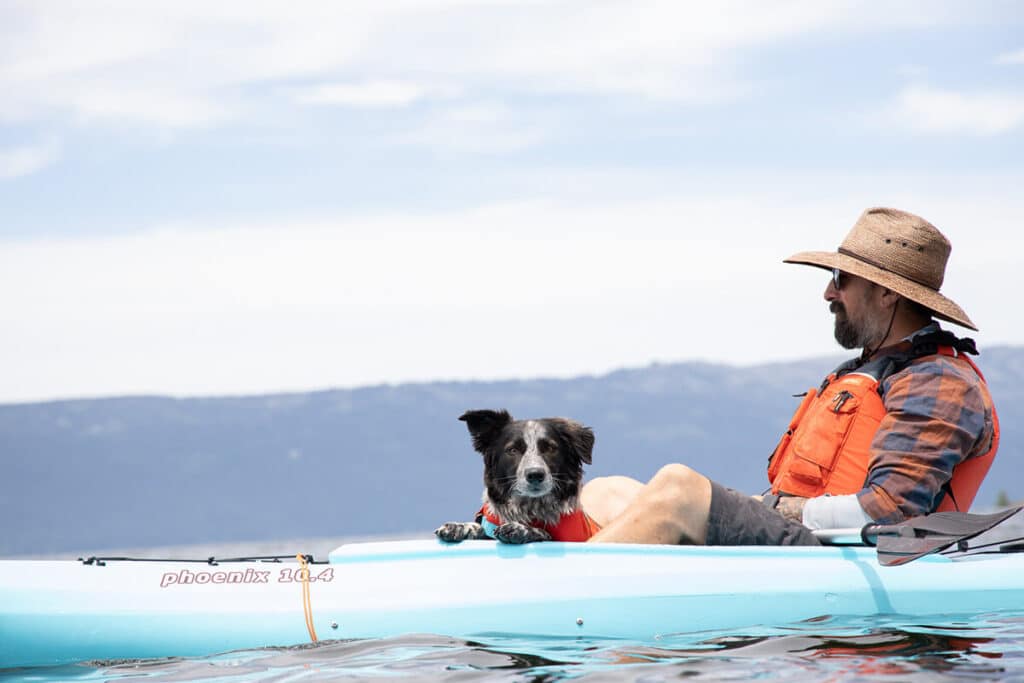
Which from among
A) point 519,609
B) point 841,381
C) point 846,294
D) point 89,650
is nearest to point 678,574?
point 519,609

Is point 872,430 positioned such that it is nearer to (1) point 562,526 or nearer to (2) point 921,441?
(2) point 921,441

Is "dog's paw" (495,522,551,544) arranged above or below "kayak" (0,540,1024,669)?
above

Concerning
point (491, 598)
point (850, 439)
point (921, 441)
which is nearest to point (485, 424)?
point (491, 598)

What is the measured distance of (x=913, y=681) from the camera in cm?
435

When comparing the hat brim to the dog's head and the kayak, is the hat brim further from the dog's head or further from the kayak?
the dog's head

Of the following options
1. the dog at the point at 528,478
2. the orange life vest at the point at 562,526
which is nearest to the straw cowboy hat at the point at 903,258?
the dog at the point at 528,478

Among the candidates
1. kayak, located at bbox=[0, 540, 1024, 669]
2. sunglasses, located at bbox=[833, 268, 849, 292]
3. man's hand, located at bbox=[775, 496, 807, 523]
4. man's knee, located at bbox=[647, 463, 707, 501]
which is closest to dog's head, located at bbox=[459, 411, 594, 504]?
kayak, located at bbox=[0, 540, 1024, 669]

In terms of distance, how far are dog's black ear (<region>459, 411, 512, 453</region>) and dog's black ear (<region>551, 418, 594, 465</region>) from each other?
0.82 feet

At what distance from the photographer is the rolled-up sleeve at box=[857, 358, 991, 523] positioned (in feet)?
17.1

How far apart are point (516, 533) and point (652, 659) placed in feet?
3.11

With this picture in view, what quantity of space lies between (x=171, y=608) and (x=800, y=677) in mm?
2893

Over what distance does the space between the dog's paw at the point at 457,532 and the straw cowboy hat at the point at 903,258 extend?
2205 mm

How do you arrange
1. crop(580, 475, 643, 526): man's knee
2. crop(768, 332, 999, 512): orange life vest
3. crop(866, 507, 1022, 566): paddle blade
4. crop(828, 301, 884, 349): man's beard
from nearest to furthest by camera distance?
crop(866, 507, 1022, 566): paddle blade < crop(768, 332, 999, 512): orange life vest < crop(828, 301, 884, 349): man's beard < crop(580, 475, 643, 526): man's knee

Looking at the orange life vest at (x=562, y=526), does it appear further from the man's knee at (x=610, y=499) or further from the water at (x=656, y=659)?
the water at (x=656, y=659)
